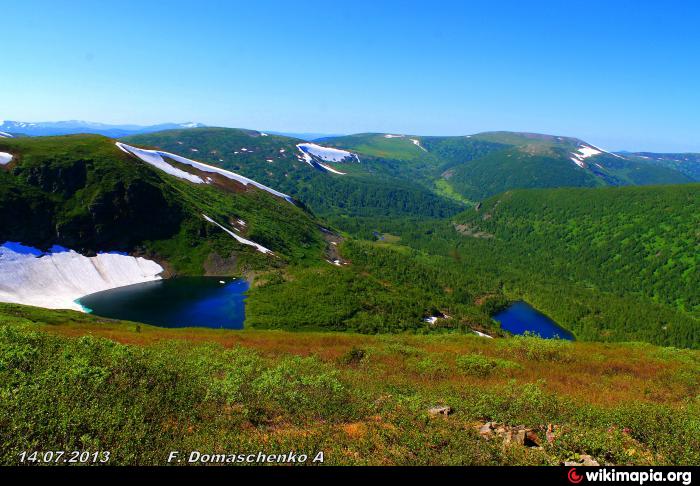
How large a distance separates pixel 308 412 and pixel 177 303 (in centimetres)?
8212

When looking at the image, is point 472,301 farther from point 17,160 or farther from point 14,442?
point 17,160

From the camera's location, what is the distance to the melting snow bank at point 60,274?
81688 millimetres

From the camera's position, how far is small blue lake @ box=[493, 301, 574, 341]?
123 metres

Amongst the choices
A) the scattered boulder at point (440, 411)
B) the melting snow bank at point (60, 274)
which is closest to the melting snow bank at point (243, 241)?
the melting snow bank at point (60, 274)

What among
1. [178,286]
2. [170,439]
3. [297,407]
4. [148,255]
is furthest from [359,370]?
[148,255]

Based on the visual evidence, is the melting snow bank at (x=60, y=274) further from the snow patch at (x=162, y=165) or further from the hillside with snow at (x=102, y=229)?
the snow patch at (x=162, y=165)

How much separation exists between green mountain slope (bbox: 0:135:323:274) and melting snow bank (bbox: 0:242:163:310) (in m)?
4.61

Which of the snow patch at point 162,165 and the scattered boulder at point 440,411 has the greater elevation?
the snow patch at point 162,165

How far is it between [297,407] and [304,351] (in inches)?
852

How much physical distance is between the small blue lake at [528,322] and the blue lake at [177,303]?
3303 inches

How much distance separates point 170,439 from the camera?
14656 millimetres

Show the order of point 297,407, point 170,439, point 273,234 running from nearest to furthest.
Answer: point 170,439 → point 297,407 → point 273,234

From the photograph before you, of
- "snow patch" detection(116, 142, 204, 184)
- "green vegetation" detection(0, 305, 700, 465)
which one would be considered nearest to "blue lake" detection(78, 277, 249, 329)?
"green vegetation" detection(0, 305, 700, 465)
